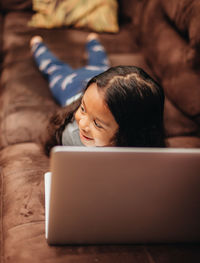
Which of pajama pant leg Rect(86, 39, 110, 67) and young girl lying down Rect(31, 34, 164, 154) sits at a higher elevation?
young girl lying down Rect(31, 34, 164, 154)

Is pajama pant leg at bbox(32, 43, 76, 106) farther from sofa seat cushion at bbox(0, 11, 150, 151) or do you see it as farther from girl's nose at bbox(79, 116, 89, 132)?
girl's nose at bbox(79, 116, 89, 132)

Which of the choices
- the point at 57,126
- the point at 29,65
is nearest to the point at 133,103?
the point at 57,126

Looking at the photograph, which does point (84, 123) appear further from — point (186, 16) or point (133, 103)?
point (186, 16)

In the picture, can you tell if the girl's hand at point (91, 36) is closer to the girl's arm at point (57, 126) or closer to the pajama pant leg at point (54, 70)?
the pajama pant leg at point (54, 70)

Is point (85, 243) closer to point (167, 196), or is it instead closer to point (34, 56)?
point (167, 196)

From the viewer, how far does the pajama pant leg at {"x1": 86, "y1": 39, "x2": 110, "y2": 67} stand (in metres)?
1.66

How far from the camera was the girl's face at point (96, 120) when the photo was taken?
0.95 m

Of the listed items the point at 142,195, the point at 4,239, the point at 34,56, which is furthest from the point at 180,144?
the point at 34,56

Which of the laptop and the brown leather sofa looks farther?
the brown leather sofa

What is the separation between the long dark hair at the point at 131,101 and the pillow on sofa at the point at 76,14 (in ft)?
3.46

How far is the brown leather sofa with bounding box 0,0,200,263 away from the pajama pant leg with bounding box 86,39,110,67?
7cm

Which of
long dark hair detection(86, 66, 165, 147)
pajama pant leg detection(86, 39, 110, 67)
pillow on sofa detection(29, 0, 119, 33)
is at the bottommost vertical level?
pajama pant leg detection(86, 39, 110, 67)

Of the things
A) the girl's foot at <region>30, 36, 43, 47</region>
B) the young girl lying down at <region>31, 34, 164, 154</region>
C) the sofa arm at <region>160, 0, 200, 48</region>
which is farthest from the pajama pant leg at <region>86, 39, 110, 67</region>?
the young girl lying down at <region>31, 34, 164, 154</region>

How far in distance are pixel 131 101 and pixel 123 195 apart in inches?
12.1
